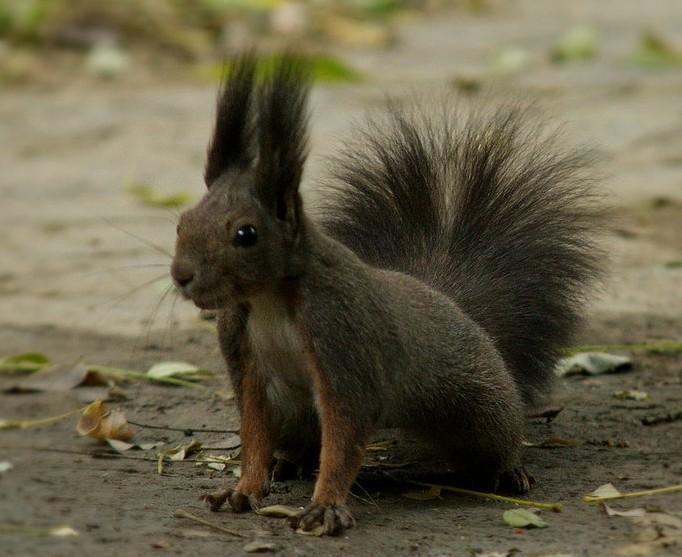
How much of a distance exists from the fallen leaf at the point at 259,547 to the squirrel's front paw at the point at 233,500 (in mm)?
249

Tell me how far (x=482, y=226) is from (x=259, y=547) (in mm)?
1193

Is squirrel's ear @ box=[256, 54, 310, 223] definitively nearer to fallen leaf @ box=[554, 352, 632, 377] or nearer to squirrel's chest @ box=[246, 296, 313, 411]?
squirrel's chest @ box=[246, 296, 313, 411]

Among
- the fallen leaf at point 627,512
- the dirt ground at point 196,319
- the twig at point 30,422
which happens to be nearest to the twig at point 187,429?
the dirt ground at point 196,319

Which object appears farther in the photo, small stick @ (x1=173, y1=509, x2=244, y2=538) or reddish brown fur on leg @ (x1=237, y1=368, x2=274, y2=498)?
reddish brown fur on leg @ (x1=237, y1=368, x2=274, y2=498)

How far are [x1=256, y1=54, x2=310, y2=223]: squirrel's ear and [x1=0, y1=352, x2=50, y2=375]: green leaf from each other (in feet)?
4.33

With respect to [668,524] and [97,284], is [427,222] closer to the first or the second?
[668,524]

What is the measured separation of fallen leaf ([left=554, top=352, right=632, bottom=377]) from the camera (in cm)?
367

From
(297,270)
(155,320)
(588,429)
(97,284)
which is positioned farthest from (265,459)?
(97,284)

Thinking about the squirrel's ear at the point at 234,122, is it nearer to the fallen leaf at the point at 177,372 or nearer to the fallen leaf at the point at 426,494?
the fallen leaf at the point at 426,494

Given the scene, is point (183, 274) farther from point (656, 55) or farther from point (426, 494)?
point (656, 55)

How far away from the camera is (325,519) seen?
248 centimetres

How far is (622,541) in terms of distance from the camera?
244cm

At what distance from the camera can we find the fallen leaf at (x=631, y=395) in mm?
3436

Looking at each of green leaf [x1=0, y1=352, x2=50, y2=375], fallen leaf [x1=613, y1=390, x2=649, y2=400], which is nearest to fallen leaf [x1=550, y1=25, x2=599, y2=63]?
fallen leaf [x1=613, y1=390, x2=649, y2=400]
